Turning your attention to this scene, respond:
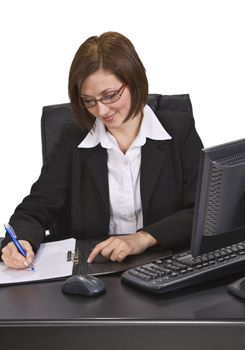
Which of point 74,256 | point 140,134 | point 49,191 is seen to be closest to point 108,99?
point 140,134

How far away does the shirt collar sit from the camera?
7.89ft

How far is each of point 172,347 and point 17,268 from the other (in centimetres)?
58

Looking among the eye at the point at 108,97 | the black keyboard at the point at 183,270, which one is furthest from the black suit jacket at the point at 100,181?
the black keyboard at the point at 183,270

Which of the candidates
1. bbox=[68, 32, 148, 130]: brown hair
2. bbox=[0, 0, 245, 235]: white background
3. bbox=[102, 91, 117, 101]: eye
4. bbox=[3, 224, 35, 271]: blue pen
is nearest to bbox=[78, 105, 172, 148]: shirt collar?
bbox=[68, 32, 148, 130]: brown hair

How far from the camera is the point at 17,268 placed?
1.97 meters

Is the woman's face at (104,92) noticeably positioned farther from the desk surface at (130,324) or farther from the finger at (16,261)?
the desk surface at (130,324)

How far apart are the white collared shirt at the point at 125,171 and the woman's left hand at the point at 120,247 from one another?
1.17 ft

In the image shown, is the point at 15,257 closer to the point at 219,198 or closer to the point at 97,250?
the point at 97,250

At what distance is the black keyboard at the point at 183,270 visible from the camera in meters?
1.75

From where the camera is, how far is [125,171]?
7.88 feet

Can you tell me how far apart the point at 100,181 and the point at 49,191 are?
186 mm

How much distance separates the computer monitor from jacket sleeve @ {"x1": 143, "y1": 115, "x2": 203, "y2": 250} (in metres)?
0.33

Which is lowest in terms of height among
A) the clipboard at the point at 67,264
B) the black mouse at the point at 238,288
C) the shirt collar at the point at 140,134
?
the clipboard at the point at 67,264

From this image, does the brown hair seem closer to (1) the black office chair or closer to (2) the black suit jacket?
(2) the black suit jacket
